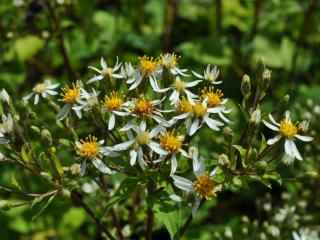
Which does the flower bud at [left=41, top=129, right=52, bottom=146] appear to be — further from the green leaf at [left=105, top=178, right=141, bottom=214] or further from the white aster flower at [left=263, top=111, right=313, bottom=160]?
the white aster flower at [left=263, top=111, right=313, bottom=160]

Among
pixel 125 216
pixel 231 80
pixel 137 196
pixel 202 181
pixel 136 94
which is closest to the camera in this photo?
pixel 202 181

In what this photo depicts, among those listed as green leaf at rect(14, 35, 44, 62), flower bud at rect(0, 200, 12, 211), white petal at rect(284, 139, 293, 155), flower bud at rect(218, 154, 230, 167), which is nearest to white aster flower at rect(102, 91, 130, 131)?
flower bud at rect(218, 154, 230, 167)

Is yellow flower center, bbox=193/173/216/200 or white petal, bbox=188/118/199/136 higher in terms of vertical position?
white petal, bbox=188/118/199/136

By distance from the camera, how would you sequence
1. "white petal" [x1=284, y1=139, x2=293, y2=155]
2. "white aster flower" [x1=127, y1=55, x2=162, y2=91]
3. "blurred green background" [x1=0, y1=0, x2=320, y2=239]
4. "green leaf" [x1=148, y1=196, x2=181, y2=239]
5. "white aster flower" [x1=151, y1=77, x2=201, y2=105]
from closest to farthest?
1. "green leaf" [x1=148, y1=196, x2=181, y2=239]
2. "white petal" [x1=284, y1=139, x2=293, y2=155]
3. "white aster flower" [x1=151, y1=77, x2=201, y2=105]
4. "white aster flower" [x1=127, y1=55, x2=162, y2=91]
5. "blurred green background" [x1=0, y1=0, x2=320, y2=239]

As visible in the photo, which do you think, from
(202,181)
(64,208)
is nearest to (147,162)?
(202,181)

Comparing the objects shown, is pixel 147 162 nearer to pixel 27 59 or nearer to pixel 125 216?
pixel 125 216

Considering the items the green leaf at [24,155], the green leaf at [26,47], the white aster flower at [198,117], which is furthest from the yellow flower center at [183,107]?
the green leaf at [26,47]

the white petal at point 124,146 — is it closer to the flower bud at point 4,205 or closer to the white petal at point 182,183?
the white petal at point 182,183
